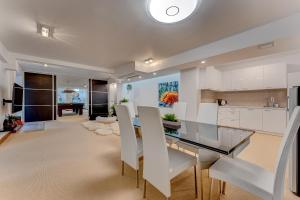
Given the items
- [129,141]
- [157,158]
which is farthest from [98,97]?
[157,158]

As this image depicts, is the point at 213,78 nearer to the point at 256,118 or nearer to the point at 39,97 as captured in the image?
the point at 256,118

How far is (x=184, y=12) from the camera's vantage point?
226cm

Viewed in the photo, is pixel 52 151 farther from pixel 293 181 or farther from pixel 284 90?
pixel 284 90

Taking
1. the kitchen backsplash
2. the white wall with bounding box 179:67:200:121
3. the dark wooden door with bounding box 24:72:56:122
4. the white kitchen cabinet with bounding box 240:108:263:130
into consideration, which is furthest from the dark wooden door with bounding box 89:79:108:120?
the white kitchen cabinet with bounding box 240:108:263:130

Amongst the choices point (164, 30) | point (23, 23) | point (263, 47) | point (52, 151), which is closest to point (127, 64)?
point (164, 30)

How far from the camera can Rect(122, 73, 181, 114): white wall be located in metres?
6.61

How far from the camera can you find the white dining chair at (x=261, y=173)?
3.38 ft

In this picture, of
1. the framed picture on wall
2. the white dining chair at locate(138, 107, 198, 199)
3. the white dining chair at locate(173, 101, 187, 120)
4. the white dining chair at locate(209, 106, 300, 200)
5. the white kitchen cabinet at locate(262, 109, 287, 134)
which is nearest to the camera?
the white dining chair at locate(209, 106, 300, 200)

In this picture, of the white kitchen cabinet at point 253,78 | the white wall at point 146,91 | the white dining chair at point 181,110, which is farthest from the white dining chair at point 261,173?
the white wall at point 146,91

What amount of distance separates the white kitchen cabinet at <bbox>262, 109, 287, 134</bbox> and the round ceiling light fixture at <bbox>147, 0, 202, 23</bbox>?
13.0ft

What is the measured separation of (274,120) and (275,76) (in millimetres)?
1315

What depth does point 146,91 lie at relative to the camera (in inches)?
300

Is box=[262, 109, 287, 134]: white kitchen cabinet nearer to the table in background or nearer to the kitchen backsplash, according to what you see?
the kitchen backsplash

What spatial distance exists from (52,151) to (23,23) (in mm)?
2485
